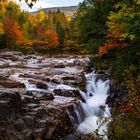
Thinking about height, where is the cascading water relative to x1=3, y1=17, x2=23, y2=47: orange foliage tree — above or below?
below

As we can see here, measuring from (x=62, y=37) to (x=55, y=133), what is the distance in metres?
66.0

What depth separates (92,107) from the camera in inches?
821

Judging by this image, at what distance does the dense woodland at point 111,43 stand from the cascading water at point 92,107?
4.19 ft

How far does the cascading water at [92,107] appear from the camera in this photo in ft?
58.2

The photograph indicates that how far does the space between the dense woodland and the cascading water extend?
4.19 feet

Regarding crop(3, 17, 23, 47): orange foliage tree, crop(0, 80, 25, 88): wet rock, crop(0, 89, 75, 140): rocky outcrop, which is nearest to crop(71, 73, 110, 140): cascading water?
crop(0, 89, 75, 140): rocky outcrop

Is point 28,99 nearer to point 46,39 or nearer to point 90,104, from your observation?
point 90,104

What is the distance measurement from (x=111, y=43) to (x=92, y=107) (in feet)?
12.4

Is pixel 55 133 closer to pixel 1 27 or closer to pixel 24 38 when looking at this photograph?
pixel 1 27

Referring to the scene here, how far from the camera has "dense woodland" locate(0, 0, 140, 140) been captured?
10445 mm

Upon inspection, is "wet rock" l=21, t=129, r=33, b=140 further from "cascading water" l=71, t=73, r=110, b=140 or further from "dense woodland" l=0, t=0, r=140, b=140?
"dense woodland" l=0, t=0, r=140, b=140

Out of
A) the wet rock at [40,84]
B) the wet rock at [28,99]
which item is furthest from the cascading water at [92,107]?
the wet rock at [40,84]

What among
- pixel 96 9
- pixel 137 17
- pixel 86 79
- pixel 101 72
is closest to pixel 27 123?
pixel 137 17

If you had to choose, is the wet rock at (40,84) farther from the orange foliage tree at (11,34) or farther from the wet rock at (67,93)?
the orange foliage tree at (11,34)
